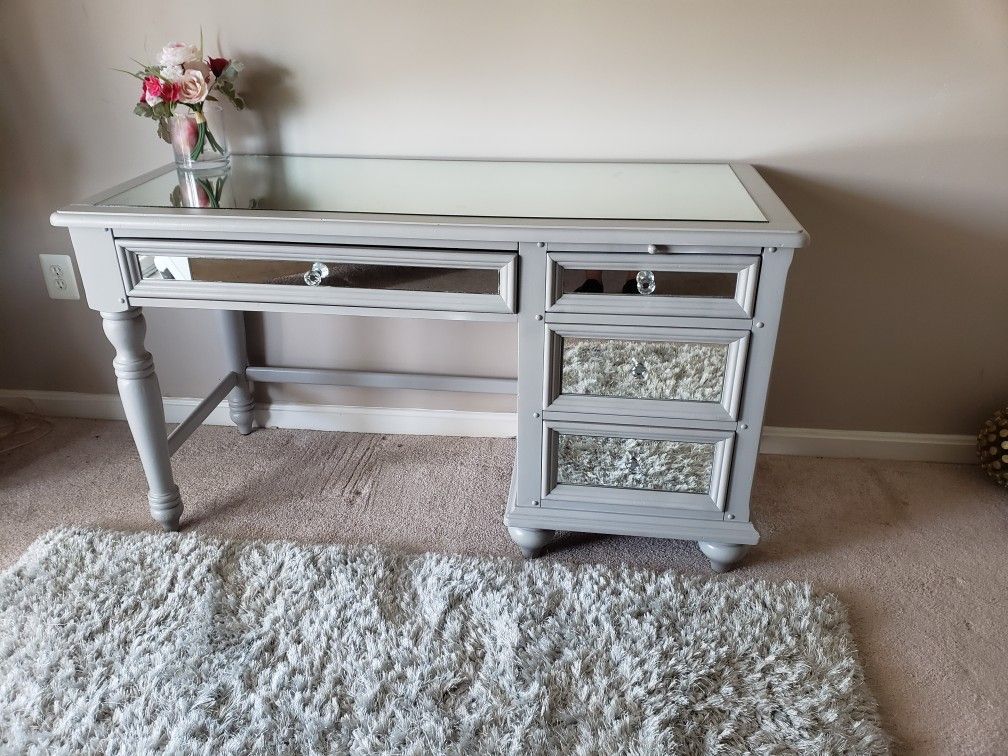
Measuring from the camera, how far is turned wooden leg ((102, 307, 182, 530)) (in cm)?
138

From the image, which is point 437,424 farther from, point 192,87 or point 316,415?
point 192,87

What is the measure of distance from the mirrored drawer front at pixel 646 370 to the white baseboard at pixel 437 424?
561 mm

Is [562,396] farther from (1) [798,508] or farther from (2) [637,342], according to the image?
(1) [798,508]

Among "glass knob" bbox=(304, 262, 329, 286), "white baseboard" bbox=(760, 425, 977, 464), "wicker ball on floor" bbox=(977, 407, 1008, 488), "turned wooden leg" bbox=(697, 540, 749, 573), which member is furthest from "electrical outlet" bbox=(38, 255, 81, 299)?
"wicker ball on floor" bbox=(977, 407, 1008, 488)

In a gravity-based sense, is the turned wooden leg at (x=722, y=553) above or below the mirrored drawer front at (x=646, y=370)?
below

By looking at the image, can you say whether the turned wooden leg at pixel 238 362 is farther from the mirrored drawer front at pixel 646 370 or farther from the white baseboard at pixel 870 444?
the white baseboard at pixel 870 444

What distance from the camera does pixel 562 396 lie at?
4.35 feet

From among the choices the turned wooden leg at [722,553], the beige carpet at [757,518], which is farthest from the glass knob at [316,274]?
the turned wooden leg at [722,553]

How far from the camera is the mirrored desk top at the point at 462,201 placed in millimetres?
1181

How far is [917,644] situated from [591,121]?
3.80 ft

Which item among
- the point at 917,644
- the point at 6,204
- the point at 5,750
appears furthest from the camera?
the point at 6,204

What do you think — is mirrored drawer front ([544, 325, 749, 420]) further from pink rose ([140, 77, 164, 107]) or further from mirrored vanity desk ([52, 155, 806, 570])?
pink rose ([140, 77, 164, 107])

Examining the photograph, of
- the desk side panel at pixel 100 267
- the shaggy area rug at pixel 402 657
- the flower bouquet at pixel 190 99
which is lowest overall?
the shaggy area rug at pixel 402 657

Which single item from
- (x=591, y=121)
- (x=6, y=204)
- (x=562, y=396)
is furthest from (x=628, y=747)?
(x=6, y=204)
